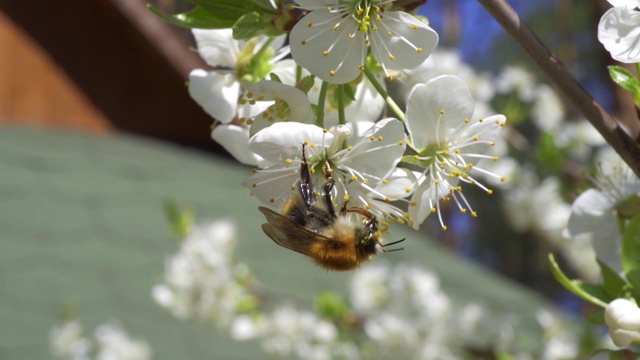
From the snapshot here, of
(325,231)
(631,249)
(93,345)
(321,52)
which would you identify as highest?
(321,52)

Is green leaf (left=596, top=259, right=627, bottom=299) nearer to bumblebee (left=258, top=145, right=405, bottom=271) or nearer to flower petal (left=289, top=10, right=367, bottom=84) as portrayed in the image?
bumblebee (left=258, top=145, right=405, bottom=271)

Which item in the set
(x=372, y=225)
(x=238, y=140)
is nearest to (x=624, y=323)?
(x=372, y=225)

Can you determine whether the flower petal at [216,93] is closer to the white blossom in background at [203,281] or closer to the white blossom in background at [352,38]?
the white blossom in background at [352,38]

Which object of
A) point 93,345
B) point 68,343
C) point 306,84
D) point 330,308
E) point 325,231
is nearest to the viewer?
point 306,84

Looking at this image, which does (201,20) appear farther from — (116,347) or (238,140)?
(116,347)

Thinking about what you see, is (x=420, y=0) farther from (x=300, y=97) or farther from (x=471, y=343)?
(x=471, y=343)

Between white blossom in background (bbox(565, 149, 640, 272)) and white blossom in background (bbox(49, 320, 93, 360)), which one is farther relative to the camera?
white blossom in background (bbox(49, 320, 93, 360))

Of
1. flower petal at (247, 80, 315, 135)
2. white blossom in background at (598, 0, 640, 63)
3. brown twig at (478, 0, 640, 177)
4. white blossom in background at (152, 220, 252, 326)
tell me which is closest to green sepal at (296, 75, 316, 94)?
flower petal at (247, 80, 315, 135)
